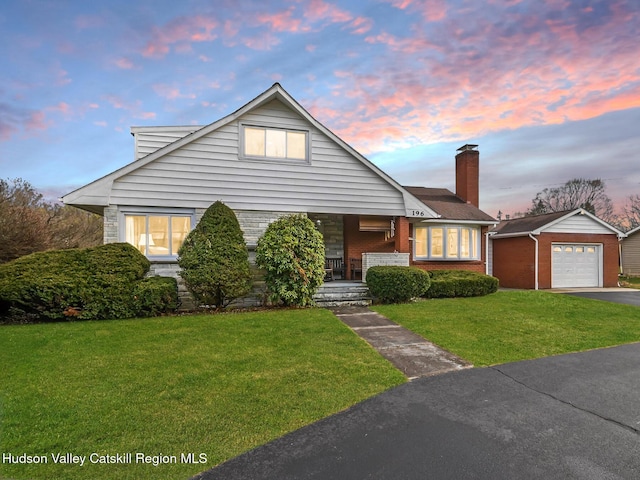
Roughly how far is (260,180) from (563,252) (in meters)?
16.0

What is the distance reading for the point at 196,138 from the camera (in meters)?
10.4

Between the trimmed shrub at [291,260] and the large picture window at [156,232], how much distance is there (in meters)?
2.79

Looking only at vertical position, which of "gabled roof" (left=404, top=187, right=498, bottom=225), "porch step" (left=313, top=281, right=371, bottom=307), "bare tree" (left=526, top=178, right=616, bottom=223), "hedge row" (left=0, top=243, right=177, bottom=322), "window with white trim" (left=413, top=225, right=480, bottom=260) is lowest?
"porch step" (left=313, top=281, right=371, bottom=307)

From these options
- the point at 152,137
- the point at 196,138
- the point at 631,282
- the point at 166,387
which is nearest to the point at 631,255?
the point at 631,282

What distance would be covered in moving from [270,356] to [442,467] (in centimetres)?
329

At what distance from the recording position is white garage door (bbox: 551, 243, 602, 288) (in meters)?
16.9

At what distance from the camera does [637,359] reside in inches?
223

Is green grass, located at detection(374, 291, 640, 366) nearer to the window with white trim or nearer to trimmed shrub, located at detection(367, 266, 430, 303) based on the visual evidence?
trimmed shrub, located at detection(367, 266, 430, 303)

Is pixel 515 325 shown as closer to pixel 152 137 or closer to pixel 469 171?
pixel 469 171

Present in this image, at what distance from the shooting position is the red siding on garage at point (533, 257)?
16.6 m

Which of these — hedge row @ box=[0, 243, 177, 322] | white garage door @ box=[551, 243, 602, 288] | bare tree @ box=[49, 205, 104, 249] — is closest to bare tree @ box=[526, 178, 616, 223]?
white garage door @ box=[551, 243, 602, 288]

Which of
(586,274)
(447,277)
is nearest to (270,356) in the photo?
Answer: (447,277)

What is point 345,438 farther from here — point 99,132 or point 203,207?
point 99,132

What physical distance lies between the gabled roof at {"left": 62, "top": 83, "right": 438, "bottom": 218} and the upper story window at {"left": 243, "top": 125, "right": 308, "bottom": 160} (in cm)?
63
